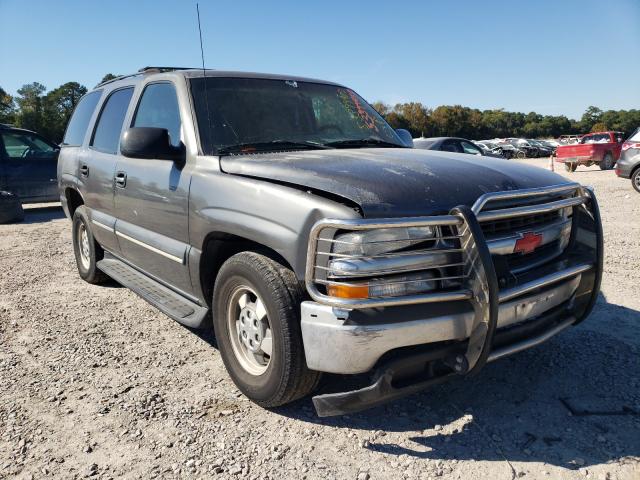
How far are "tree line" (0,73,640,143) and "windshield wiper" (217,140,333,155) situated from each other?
27.8 meters

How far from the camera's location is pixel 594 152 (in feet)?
67.9

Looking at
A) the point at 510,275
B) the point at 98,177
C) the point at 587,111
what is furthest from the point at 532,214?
the point at 587,111

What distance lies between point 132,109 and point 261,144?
146cm

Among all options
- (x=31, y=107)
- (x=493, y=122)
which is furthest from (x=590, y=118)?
(x=31, y=107)

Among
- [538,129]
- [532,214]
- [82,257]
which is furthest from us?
[538,129]

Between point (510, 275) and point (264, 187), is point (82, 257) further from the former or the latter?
point (510, 275)

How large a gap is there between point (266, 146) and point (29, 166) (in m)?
9.65

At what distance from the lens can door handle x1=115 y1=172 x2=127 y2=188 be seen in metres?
3.97

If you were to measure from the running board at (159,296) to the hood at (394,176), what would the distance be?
959mm

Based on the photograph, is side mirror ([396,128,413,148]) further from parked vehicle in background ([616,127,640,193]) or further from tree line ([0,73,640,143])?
tree line ([0,73,640,143])

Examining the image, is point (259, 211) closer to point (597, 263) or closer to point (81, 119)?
point (597, 263)

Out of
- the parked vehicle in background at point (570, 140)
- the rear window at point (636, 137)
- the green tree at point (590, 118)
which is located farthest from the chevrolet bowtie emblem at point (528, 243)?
the green tree at point (590, 118)

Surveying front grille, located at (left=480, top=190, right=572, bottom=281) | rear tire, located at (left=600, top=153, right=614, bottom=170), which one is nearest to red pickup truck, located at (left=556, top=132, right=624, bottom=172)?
rear tire, located at (left=600, top=153, right=614, bottom=170)

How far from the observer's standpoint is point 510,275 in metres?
2.42
